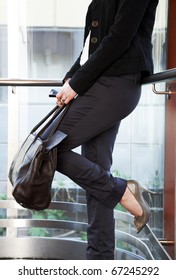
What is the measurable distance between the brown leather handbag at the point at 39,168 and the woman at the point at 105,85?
54 millimetres

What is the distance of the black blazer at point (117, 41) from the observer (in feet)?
4.72

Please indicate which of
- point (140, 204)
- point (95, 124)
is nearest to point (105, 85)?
point (95, 124)

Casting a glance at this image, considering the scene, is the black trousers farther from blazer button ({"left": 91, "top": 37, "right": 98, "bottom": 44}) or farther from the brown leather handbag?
blazer button ({"left": 91, "top": 37, "right": 98, "bottom": 44})

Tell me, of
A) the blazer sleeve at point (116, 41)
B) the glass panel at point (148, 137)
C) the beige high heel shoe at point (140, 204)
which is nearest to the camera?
the blazer sleeve at point (116, 41)

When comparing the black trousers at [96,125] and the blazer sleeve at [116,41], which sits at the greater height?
the blazer sleeve at [116,41]

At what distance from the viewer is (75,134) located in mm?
1527

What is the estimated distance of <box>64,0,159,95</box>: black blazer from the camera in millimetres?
1439

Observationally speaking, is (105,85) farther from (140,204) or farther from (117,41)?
(140,204)

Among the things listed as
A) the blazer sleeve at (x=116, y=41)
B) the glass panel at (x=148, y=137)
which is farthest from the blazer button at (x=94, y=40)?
the glass panel at (x=148, y=137)

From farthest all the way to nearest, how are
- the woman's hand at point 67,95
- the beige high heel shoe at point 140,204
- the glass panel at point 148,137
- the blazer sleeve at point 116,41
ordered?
the glass panel at point 148,137 → the beige high heel shoe at point 140,204 → the woman's hand at point 67,95 → the blazer sleeve at point 116,41

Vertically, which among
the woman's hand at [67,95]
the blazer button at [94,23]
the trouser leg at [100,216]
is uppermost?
the blazer button at [94,23]

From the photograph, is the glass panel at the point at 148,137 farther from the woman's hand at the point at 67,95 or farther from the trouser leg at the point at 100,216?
the woman's hand at the point at 67,95

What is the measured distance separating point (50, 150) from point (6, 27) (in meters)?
1.65
